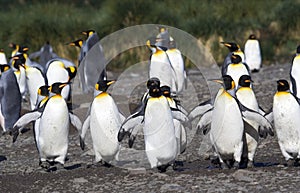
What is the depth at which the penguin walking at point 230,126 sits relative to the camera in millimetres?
7312

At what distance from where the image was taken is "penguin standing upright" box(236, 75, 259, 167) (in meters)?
7.57

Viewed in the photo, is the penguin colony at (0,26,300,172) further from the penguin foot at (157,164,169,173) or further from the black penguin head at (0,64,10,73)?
the black penguin head at (0,64,10,73)

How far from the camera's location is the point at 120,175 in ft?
23.7

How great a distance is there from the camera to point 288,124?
7.37 meters

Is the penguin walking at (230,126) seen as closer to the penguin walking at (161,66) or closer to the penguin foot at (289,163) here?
the penguin foot at (289,163)

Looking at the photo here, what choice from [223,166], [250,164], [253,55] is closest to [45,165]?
[223,166]

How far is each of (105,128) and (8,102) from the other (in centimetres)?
357

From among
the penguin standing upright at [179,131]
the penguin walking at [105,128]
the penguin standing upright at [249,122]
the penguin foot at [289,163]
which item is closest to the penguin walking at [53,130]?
the penguin walking at [105,128]

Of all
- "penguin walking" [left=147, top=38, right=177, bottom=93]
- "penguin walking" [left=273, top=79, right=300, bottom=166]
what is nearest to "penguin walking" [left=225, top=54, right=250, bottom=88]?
"penguin walking" [left=147, top=38, right=177, bottom=93]

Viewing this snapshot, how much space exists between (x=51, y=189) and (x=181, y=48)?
1128cm

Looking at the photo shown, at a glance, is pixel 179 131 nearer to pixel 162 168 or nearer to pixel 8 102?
pixel 162 168

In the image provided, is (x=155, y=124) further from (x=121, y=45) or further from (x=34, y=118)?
(x=121, y=45)

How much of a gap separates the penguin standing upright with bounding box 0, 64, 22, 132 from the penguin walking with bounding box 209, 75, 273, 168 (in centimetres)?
452

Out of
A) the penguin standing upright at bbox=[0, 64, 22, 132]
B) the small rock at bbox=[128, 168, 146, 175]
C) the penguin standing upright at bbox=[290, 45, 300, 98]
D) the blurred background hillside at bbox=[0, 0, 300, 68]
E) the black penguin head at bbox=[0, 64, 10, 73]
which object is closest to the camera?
the small rock at bbox=[128, 168, 146, 175]
